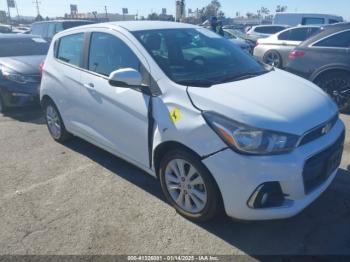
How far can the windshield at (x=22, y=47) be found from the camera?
303 inches

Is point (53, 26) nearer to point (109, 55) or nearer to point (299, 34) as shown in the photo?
point (299, 34)

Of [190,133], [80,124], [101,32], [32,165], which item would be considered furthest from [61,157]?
[190,133]

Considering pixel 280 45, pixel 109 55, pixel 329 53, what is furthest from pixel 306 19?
pixel 109 55

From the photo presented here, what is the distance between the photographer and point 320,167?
112 inches

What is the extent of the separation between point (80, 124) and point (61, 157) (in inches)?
28.6

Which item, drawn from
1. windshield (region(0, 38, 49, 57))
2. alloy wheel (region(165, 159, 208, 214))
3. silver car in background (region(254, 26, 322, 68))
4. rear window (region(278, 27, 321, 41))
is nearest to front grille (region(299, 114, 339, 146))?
alloy wheel (region(165, 159, 208, 214))

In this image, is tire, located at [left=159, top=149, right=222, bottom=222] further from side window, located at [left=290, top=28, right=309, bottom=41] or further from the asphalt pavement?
side window, located at [left=290, top=28, right=309, bottom=41]

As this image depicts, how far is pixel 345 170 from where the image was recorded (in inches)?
163

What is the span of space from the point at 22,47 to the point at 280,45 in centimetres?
715

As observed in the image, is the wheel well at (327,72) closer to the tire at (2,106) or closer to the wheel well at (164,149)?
the wheel well at (164,149)

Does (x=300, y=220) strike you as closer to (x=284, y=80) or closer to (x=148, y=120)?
(x=284, y=80)

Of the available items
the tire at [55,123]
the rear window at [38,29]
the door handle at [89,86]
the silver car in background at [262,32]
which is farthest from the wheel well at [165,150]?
the silver car in background at [262,32]

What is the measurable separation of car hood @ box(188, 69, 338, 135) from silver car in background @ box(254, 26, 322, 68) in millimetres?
7262

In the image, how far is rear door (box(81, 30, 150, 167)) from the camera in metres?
3.40
